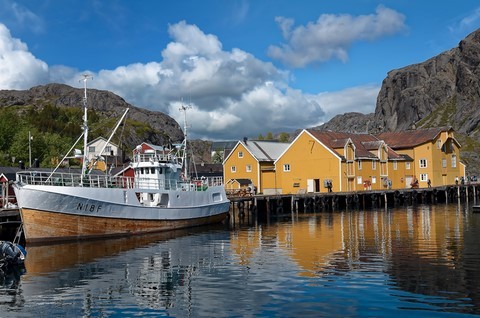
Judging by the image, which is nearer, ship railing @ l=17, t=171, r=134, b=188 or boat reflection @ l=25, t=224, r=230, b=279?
boat reflection @ l=25, t=224, r=230, b=279

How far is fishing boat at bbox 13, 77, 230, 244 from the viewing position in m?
32.6

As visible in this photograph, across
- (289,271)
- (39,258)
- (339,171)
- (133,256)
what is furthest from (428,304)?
(339,171)

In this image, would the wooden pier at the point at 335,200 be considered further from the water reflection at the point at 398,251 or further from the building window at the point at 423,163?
the water reflection at the point at 398,251

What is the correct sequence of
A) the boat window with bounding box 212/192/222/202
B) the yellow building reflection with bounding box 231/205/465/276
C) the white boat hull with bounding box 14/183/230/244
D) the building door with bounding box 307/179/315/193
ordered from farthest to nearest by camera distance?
the building door with bounding box 307/179/315/193 < the boat window with bounding box 212/192/222/202 < the white boat hull with bounding box 14/183/230/244 < the yellow building reflection with bounding box 231/205/465/276

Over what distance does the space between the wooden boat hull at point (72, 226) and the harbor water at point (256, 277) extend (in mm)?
1491

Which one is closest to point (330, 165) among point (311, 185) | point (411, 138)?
point (311, 185)

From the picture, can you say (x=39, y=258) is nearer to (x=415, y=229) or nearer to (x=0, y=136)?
(x=415, y=229)

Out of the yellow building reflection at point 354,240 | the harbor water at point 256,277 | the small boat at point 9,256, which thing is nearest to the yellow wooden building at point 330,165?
the yellow building reflection at point 354,240

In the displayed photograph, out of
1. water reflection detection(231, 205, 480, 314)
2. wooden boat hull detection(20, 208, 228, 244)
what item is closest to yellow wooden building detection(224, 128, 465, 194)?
water reflection detection(231, 205, 480, 314)

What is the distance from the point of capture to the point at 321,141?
224ft

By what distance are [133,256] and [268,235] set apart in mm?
11580

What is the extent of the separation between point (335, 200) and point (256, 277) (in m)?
43.6

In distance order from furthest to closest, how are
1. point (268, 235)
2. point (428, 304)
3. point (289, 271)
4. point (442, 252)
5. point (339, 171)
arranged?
point (339, 171)
point (268, 235)
point (442, 252)
point (289, 271)
point (428, 304)

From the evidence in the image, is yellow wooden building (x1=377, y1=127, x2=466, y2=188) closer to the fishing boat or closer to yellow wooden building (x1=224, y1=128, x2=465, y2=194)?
yellow wooden building (x1=224, y1=128, x2=465, y2=194)
